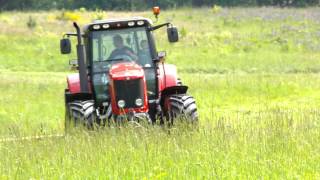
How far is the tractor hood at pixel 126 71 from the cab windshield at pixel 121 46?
529mm

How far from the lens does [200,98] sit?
724 inches

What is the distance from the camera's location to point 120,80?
11094 mm

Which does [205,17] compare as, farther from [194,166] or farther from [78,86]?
[194,166]

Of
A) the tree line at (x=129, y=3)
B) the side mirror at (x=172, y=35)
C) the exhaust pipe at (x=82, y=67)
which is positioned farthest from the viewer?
the tree line at (x=129, y=3)

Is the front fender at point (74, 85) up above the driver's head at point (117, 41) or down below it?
below

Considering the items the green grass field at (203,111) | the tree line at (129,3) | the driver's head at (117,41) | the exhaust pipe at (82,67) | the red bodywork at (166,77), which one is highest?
the driver's head at (117,41)

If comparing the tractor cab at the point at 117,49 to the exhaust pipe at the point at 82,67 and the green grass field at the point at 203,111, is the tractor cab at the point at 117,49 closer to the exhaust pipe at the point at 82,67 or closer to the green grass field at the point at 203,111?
the exhaust pipe at the point at 82,67

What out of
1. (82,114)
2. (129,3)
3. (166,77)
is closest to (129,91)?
(82,114)

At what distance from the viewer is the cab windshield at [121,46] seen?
1199cm

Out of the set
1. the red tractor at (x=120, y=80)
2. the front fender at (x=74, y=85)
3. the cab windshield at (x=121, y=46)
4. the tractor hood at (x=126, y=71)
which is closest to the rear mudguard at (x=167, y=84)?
the red tractor at (x=120, y=80)

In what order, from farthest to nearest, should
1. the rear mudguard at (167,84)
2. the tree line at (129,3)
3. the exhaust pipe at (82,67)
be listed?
the tree line at (129,3)
the exhaust pipe at (82,67)
the rear mudguard at (167,84)

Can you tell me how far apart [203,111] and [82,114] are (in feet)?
16.7

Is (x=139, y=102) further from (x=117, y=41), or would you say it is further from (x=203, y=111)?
(x=203, y=111)

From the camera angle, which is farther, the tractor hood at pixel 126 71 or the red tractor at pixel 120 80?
the red tractor at pixel 120 80
